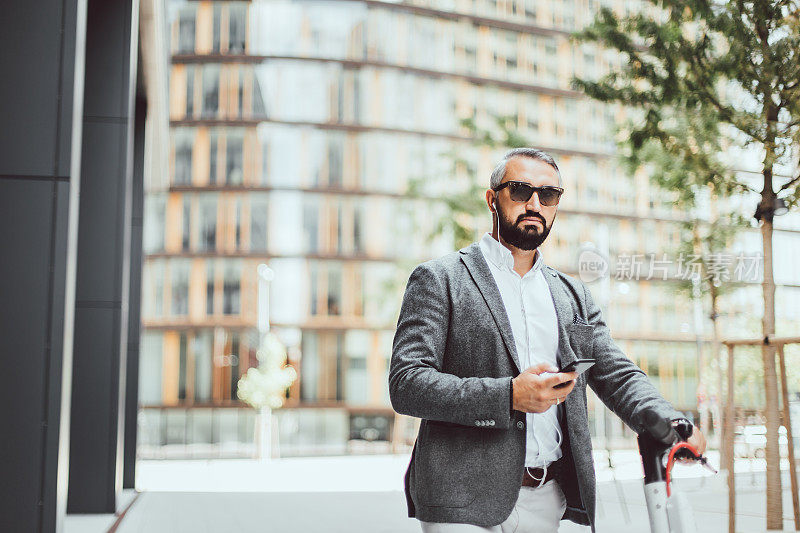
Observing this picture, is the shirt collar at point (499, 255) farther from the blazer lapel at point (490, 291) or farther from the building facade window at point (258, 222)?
the building facade window at point (258, 222)

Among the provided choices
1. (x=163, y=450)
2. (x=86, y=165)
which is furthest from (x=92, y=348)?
(x=163, y=450)

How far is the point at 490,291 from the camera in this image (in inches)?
93.0

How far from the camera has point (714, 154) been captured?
10.5 m

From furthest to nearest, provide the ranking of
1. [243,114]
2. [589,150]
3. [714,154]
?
[589,150], [243,114], [714,154]

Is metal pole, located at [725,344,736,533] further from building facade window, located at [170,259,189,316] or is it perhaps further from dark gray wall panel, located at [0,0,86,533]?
building facade window, located at [170,259,189,316]

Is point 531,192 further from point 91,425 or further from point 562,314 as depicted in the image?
point 91,425

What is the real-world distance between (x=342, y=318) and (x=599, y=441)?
1286 centimetres

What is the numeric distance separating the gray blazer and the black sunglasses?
0.66ft

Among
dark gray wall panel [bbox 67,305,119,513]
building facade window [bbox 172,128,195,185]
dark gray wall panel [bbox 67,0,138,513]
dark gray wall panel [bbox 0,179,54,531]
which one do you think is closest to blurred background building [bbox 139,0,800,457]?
building facade window [bbox 172,128,195,185]

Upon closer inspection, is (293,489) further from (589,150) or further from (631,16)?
(589,150)

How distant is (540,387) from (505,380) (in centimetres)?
11

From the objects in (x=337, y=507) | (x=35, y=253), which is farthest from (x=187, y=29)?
(x=35, y=253)

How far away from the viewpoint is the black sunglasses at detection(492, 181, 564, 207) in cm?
237

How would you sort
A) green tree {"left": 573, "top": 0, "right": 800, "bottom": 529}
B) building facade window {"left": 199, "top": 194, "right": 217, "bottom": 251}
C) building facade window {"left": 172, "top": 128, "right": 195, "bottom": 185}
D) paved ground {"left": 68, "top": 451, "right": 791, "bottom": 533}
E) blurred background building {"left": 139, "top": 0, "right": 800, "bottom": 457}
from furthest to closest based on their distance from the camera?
building facade window {"left": 172, "top": 128, "right": 195, "bottom": 185}, building facade window {"left": 199, "top": 194, "right": 217, "bottom": 251}, blurred background building {"left": 139, "top": 0, "right": 800, "bottom": 457}, paved ground {"left": 68, "top": 451, "right": 791, "bottom": 533}, green tree {"left": 573, "top": 0, "right": 800, "bottom": 529}
